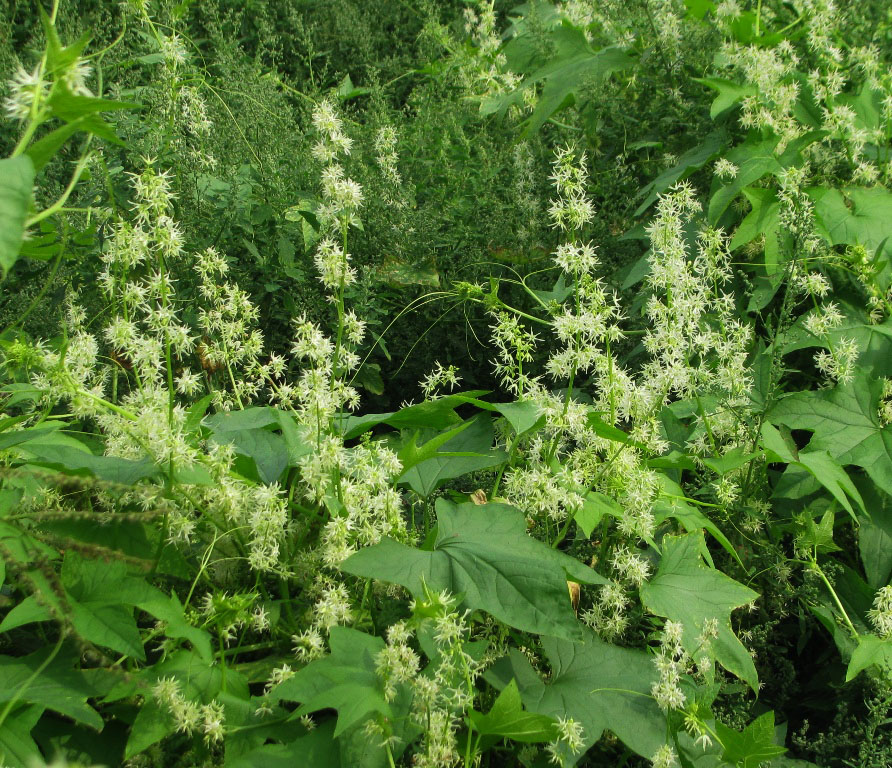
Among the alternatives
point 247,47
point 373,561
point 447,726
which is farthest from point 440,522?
point 247,47

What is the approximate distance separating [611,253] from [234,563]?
6.42 feet

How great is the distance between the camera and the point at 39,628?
1734mm

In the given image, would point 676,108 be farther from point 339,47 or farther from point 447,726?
point 339,47

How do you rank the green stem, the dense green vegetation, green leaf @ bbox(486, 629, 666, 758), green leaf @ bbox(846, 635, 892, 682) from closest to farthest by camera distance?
the green stem, the dense green vegetation, green leaf @ bbox(486, 629, 666, 758), green leaf @ bbox(846, 635, 892, 682)

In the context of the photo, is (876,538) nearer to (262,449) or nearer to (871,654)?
(871,654)

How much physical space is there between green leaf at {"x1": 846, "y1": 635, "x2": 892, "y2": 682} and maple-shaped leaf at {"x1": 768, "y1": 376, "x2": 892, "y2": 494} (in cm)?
43

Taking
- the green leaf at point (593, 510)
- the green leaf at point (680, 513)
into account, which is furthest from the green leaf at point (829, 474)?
the green leaf at point (593, 510)

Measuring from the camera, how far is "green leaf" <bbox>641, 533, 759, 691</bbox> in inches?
71.2

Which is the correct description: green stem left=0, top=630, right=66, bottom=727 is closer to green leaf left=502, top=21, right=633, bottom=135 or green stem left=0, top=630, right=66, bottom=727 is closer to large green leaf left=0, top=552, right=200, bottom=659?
large green leaf left=0, top=552, right=200, bottom=659

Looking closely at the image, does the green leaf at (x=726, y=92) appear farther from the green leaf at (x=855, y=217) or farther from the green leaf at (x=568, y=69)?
the green leaf at (x=568, y=69)

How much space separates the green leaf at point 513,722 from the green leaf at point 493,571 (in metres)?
0.13

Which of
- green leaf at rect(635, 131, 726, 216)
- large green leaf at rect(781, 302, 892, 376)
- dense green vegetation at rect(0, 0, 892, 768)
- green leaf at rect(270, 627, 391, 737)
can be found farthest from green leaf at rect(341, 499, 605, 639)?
green leaf at rect(635, 131, 726, 216)

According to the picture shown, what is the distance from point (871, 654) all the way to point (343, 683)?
4.01 ft

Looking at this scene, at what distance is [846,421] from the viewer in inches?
93.3
